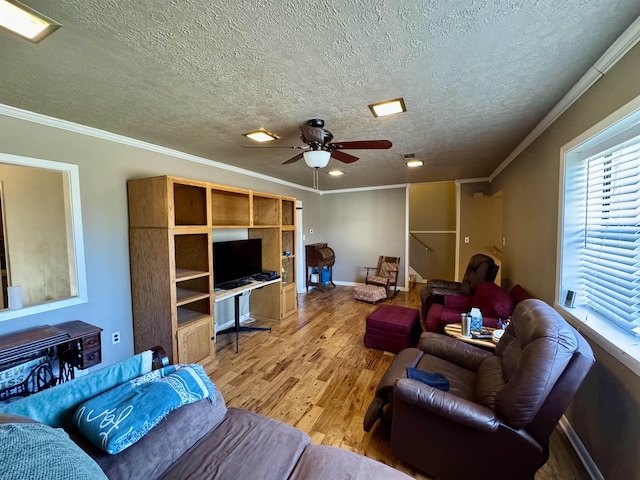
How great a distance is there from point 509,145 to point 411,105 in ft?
6.20

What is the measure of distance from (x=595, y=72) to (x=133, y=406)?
10.1ft

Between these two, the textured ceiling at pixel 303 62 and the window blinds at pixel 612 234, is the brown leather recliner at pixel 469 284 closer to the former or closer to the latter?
the window blinds at pixel 612 234

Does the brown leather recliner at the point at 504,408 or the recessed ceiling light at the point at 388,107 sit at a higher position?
the recessed ceiling light at the point at 388,107

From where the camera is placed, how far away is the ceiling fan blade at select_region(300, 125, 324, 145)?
7.20 feet

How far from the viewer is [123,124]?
2354 mm

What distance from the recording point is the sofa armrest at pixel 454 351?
80.8 inches

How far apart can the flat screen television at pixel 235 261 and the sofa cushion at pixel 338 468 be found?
2493mm

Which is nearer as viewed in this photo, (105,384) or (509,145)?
(105,384)

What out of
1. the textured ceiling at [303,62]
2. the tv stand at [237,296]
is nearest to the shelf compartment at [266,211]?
the tv stand at [237,296]

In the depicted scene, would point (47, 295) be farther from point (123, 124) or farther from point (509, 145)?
point (509, 145)

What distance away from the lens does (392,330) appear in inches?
123

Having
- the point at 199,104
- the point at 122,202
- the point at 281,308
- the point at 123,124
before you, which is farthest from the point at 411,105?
the point at 281,308

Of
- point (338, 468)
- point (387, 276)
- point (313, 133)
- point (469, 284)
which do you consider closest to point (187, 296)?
point (313, 133)

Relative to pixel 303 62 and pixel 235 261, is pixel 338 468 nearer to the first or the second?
pixel 303 62
